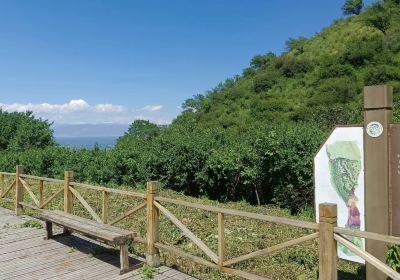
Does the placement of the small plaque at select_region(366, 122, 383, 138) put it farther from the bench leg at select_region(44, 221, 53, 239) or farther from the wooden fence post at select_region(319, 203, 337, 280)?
the bench leg at select_region(44, 221, 53, 239)

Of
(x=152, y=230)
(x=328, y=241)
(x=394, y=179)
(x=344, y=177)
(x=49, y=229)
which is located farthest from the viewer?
(x=49, y=229)

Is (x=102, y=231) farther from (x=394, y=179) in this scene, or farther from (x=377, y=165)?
(x=394, y=179)

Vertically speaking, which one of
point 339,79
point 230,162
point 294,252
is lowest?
point 294,252

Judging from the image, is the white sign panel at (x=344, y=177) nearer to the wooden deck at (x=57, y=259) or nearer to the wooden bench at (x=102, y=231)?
the wooden deck at (x=57, y=259)

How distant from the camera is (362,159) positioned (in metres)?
4.29

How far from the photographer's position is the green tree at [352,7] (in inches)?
2630

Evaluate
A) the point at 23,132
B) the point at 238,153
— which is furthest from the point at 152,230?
the point at 23,132

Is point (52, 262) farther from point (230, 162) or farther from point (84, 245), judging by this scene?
point (230, 162)

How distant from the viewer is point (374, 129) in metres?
4.16

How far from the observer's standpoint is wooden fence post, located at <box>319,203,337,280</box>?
3617 millimetres

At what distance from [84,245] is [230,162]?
5.90 m

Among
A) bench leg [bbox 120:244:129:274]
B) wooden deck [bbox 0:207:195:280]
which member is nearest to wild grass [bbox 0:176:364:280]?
wooden deck [bbox 0:207:195:280]

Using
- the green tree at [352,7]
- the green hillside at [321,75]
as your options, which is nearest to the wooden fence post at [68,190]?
the green hillside at [321,75]

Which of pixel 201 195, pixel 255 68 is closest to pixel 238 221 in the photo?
pixel 201 195
